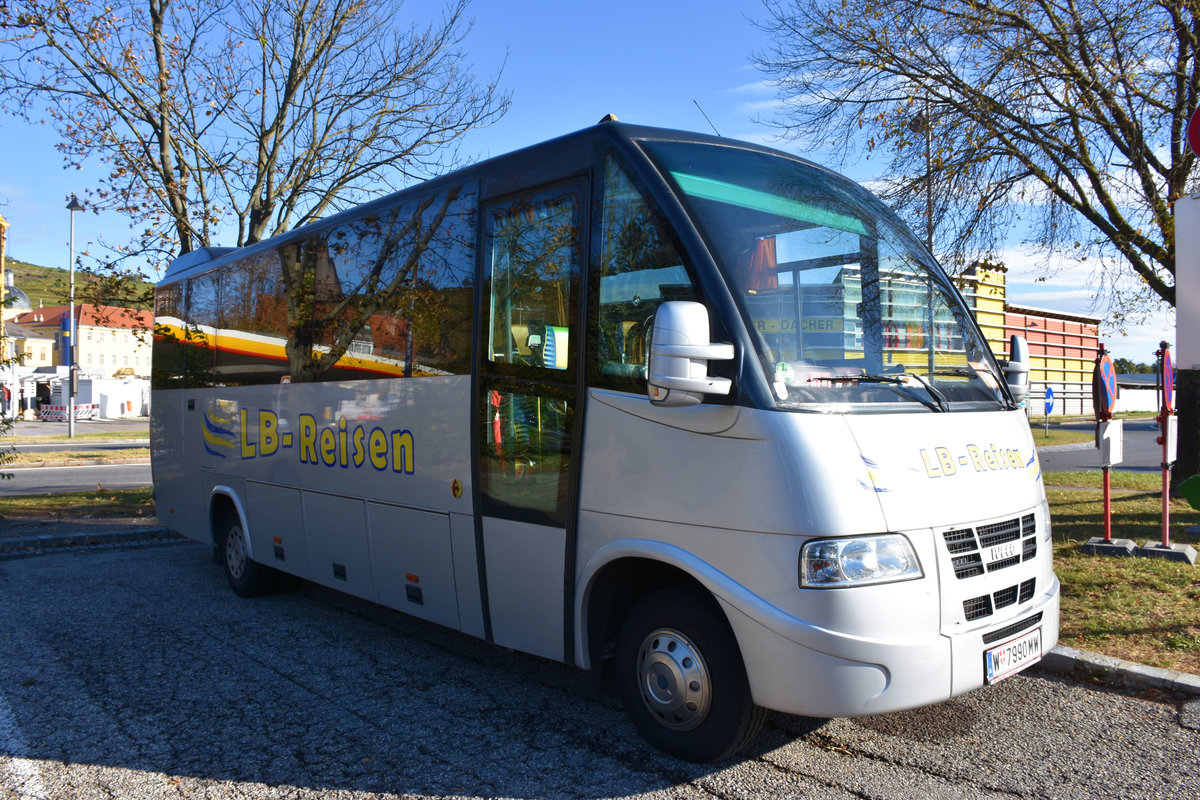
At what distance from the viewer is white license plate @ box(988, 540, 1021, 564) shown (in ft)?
12.4

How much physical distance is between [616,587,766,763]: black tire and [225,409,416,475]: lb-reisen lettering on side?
2.09 meters

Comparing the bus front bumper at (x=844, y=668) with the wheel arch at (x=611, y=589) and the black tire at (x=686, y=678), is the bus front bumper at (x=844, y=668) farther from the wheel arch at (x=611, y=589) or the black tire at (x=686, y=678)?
the wheel arch at (x=611, y=589)

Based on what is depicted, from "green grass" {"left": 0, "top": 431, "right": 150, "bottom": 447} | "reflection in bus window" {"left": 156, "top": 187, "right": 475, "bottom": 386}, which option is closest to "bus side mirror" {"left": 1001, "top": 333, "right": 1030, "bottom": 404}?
"reflection in bus window" {"left": 156, "top": 187, "right": 475, "bottom": 386}

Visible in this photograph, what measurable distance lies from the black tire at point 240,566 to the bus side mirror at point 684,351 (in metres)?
5.49

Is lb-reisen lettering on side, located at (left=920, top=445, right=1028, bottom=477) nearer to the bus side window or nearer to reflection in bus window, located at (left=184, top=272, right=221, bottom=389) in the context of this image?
the bus side window

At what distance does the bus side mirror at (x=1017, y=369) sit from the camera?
4.84 metres

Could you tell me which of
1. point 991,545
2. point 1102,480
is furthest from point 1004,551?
point 1102,480

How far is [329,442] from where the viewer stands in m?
6.33

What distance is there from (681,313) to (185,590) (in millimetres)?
6572

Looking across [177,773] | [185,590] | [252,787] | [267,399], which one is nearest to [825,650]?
[252,787]

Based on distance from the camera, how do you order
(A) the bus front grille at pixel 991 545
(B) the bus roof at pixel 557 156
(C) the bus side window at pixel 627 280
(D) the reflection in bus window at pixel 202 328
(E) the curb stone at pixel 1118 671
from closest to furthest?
1. (A) the bus front grille at pixel 991 545
2. (C) the bus side window at pixel 627 280
3. (B) the bus roof at pixel 557 156
4. (E) the curb stone at pixel 1118 671
5. (D) the reflection in bus window at pixel 202 328

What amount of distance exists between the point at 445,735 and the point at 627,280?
97.0 inches

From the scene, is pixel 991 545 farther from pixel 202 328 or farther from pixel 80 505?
pixel 80 505

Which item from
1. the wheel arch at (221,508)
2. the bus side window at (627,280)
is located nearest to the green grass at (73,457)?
the wheel arch at (221,508)
